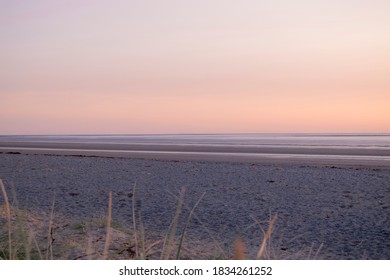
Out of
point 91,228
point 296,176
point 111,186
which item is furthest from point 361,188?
point 91,228

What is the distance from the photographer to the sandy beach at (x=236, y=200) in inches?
250

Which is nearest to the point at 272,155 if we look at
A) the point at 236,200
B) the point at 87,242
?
the point at 236,200

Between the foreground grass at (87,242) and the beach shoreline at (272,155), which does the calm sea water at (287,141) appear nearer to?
the beach shoreline at (272,155)

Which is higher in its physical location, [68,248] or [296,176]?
[296,176]

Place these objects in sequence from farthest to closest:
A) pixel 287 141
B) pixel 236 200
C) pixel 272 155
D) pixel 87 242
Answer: pixel 287 141 < pixel 272 155 < pixel 236 200 < pixel 87 242

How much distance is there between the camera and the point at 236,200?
940cm

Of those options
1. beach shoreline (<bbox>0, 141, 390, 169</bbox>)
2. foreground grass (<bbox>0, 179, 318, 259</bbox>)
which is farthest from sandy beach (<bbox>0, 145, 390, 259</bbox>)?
beach shoreline (<bbox>0, 141, 390, 169</bbox>)

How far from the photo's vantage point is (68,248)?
182 inches

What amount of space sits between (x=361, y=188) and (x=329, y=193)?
1023mm

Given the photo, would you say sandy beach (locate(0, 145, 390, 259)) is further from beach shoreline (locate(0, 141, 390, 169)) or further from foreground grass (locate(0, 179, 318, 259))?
beach shoreline (locate(0, 141, 390, 169))

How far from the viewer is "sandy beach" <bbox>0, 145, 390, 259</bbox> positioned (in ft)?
20.9

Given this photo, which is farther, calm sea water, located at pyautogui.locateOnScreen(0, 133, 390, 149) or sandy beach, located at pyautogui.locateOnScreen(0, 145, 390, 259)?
calm sea water, located at pyautogui.locateOnScreen(0, 133, 390, 149)

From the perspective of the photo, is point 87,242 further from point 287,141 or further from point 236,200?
point 287,141

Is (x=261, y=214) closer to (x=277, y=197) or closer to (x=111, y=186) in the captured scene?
(x=277, y=197)
